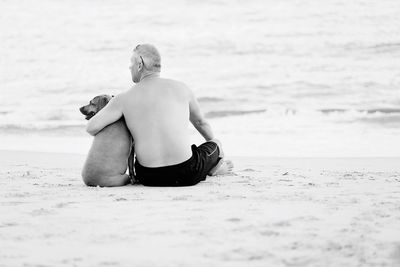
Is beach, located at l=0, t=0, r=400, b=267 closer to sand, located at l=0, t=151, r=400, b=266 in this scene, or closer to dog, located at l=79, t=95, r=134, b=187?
sand, located at l=0, t=151, r=400, b=266

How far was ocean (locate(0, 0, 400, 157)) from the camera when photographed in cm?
1430

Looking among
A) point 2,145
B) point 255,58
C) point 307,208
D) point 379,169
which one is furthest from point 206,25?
point 307,208

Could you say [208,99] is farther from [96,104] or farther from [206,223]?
[206,223]

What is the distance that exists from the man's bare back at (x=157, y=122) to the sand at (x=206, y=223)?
0.95 ft

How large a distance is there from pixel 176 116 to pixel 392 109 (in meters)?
11.1

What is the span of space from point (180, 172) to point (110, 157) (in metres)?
0.62

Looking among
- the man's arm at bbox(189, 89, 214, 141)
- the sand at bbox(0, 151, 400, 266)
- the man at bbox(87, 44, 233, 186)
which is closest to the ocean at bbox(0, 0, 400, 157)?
the man's arm at bbox(189, 89, 214, 141)

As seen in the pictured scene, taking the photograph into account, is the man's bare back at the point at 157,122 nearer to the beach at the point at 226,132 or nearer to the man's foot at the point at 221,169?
the beach at the point at 226,132

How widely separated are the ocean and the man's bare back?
273 inches

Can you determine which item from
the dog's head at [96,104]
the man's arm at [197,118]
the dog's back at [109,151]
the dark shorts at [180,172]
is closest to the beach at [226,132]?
the dark shorts at [180,172]

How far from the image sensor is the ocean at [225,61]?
46.9ft

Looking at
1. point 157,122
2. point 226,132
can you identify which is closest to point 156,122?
point 157,122

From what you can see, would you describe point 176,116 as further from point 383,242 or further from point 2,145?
point 2,145

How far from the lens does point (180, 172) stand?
4.94m
